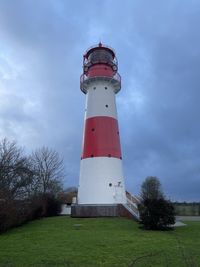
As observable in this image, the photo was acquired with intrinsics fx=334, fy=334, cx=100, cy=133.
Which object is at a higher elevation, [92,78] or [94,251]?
[92,78]

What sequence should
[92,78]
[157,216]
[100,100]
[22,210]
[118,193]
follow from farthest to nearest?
[92,78], [100,100], [118,193], [22,210], [157,216]

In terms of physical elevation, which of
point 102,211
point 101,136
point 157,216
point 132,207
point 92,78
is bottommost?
point 157,216

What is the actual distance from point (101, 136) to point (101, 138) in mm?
171

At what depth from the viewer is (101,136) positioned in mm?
26828

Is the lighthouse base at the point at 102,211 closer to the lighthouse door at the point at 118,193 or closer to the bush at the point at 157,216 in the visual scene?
the lighthouse door at the point at 118,193

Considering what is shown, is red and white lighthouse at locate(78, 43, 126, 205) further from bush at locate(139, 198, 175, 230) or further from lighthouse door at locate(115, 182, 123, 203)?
bush at locate(139, 198, 175, 230)

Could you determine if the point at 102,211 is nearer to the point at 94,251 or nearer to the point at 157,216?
the point at 157,216

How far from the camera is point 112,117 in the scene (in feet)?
91.9

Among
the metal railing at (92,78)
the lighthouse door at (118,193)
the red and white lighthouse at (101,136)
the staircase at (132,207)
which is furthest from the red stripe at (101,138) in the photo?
the staircase at (132,207)

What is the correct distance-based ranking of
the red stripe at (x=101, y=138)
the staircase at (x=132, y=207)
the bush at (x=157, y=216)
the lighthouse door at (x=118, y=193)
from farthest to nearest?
the red stripe at (x=101, y=138)
the lighthouse door at (x=118, y=193)
the staircase at (x=132, y=207)
the bush at (x=157, y=216)

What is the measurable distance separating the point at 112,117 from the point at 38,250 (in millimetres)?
17757

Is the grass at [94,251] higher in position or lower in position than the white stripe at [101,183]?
lower

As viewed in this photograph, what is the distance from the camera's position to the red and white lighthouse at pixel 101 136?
1025 inches

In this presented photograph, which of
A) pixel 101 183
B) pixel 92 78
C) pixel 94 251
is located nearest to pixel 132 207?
pixel 101 183
